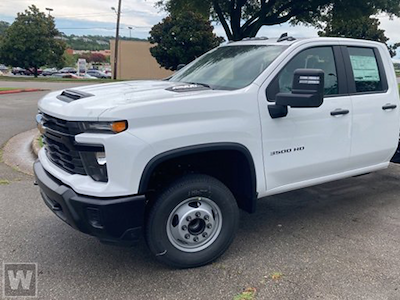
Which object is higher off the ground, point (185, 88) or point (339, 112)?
point (185, 88)

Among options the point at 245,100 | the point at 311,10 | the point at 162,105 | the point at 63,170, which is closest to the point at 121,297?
the point at 63,170

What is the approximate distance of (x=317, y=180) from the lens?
157 inches

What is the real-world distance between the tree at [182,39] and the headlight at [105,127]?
27694 mm

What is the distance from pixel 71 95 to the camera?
3408 millimetres

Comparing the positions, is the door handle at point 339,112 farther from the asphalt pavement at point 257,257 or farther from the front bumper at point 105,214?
the front bumper at point 105,214

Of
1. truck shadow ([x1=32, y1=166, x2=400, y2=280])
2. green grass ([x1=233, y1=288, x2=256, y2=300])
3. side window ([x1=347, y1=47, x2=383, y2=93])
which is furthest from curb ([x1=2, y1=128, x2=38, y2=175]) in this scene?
side window ([x1=347, y1=47, x2=383, y2=93])

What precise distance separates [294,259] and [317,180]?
0.89 m

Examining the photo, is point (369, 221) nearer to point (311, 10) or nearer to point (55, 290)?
point (55, 290)

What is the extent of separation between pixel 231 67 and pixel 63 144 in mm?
1857

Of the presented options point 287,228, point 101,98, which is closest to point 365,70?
point 287,228

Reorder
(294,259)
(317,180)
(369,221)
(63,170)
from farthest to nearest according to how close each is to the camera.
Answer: (369,221)
(317,180)
(294,259)
(63,170)

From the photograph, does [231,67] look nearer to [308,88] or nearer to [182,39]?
[308,88]


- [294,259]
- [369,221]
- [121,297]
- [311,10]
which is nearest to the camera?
[121,297]

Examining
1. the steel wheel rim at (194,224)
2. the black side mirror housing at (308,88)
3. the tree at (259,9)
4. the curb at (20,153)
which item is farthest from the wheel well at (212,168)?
the tree at (259,9)
